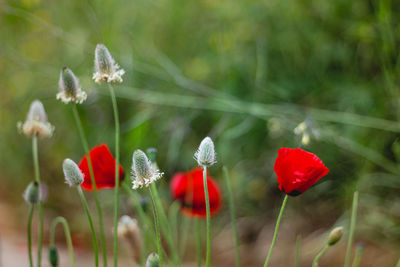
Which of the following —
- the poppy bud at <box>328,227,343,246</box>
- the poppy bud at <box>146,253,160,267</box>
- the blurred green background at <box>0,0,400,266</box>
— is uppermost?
the blurred green background at <box>0,0,400,266</box>

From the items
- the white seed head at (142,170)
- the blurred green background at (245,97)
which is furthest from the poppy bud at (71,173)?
the blurred green background at (245,97)

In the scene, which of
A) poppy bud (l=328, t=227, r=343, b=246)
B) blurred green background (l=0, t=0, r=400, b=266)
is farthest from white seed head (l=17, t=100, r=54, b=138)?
blurred green background (l=0, t=0, r=400, b=266)

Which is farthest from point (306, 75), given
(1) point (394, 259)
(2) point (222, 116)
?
(1) point (394, 259)

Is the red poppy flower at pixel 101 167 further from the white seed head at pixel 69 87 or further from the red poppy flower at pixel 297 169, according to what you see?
the red poppy flower at pixel 297 169

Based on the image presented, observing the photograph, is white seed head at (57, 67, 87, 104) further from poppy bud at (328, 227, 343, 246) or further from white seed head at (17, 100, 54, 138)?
poppy bud at (328, 227, 343, 246)

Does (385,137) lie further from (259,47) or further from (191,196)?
(191,196)

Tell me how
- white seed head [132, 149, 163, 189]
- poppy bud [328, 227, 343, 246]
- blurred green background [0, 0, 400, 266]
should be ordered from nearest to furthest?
white seed head [132, 149, 163, 189] → poppy bud [328, 227, 343, 246] → blurred green background [0, 0, 400, 266]

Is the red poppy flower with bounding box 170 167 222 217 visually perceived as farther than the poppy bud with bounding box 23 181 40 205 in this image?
Yes

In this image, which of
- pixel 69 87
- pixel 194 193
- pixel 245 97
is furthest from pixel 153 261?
pixel 245 97
